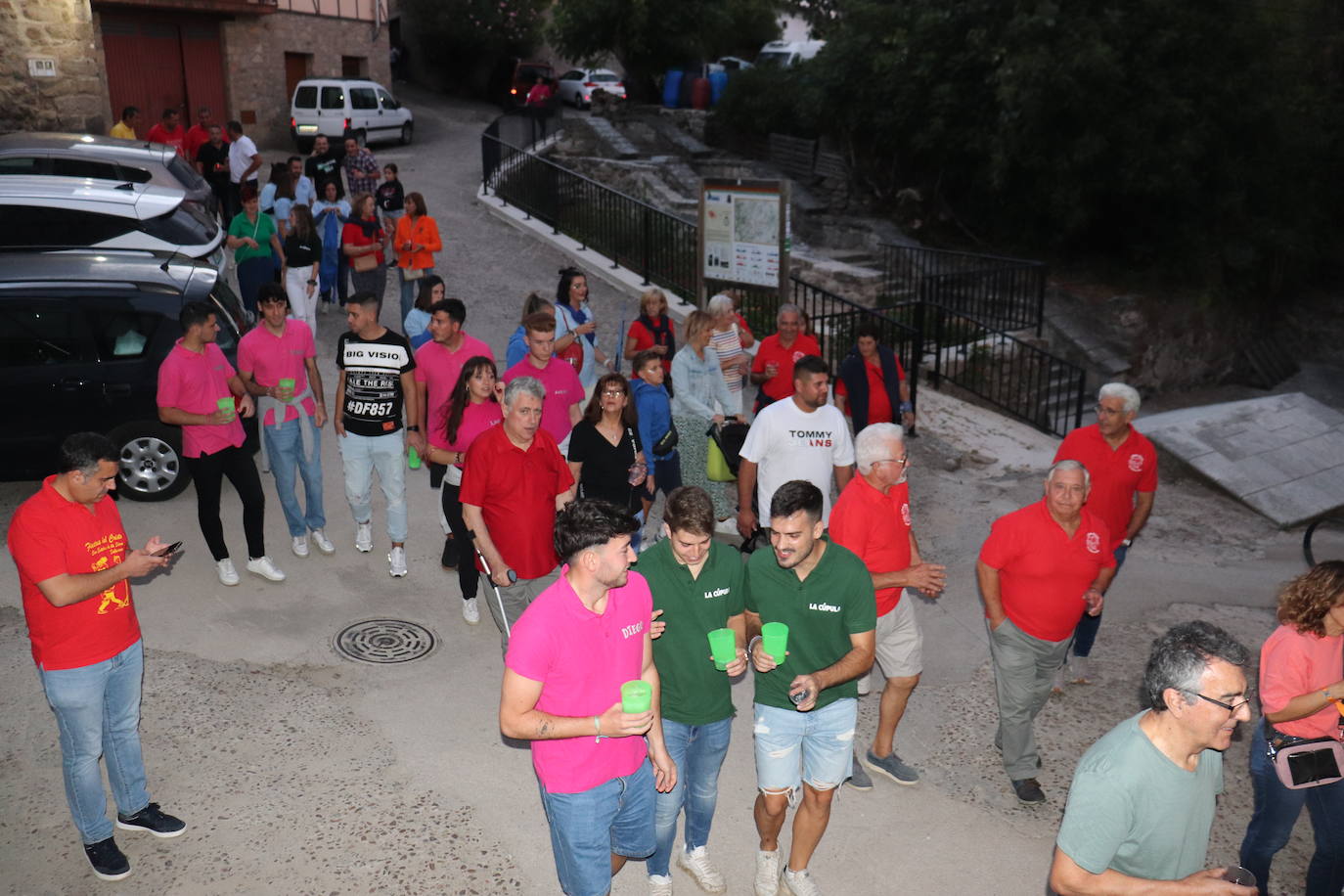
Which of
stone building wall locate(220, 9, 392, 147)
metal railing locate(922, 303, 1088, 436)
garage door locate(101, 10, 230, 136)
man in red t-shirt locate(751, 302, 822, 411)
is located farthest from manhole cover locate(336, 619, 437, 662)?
stone building wall locate(220, 9, 392, 147)

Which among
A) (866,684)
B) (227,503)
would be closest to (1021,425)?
(866,684)

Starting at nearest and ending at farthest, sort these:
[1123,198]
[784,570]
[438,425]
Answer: [784,570], [438,425], [1123,198]

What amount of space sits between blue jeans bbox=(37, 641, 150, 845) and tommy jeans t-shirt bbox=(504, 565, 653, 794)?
2143 mm

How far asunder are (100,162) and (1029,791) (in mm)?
11706

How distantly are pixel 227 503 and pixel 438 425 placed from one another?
2994mm

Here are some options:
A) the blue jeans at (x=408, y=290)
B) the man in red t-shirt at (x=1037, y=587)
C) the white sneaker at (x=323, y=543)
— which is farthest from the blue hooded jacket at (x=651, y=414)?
the blue jeans at (x=408, y=290)

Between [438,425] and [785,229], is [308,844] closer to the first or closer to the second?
[438,425]

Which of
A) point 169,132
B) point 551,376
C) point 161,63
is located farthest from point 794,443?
point 161,63

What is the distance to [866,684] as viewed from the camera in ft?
22.2

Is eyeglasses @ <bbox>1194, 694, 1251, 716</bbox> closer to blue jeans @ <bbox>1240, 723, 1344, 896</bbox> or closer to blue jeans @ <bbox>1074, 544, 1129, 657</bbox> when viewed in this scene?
blue jeans @ <bbox>1240, 723, 1344, 896</bbox>

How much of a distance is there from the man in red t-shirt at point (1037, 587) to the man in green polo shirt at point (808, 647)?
1265mm

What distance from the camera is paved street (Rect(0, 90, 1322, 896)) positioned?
539 centimetres

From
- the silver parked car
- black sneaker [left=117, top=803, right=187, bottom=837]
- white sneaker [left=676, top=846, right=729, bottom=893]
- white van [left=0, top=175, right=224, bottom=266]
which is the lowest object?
white sneaker [left=676, top=846, right=729, bottom=893]

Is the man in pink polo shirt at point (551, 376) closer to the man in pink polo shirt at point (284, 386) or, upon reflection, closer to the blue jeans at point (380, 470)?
the blue jeans at point (380, 470)
